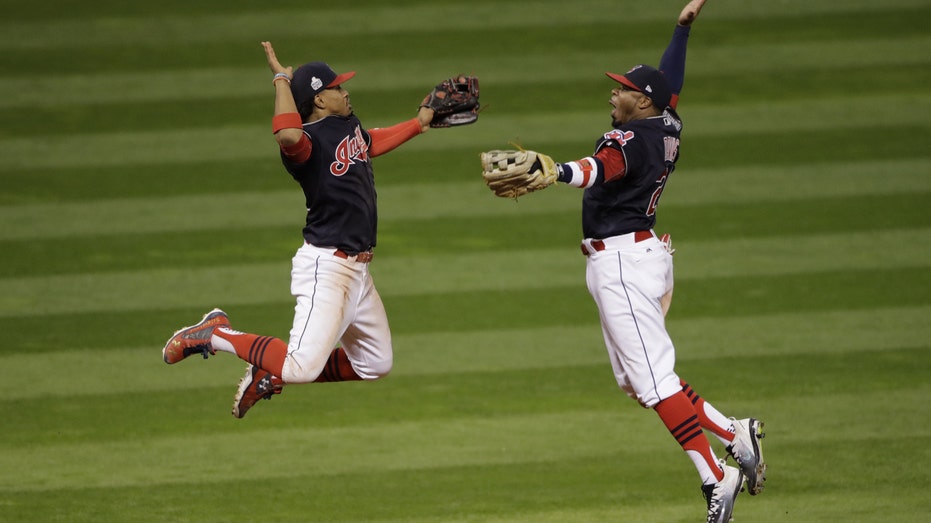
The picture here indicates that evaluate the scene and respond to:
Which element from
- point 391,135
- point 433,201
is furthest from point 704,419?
point 433,201

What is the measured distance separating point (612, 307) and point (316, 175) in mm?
1485

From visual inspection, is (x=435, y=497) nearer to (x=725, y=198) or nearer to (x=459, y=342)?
(x=459, y=342)

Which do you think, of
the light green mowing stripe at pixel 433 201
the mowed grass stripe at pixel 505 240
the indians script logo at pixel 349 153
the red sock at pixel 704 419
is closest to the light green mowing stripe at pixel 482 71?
the light green mowing stripe at pixel 433 201

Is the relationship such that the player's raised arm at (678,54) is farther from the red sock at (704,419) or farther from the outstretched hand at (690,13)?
the red sock at (704,419)

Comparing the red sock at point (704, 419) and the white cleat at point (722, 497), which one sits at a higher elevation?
the red sock at point (704, 419)

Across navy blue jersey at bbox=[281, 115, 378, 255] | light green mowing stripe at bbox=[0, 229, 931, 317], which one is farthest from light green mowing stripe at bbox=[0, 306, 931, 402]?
navy blue jersey at bbox=[281, 115, 378, 255]

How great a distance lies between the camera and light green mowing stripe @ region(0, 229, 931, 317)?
28.0 ft

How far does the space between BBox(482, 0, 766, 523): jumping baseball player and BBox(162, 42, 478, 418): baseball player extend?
1071 mm

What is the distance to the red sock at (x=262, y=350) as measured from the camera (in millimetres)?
5840

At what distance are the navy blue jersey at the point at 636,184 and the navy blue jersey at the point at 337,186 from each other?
104 cm

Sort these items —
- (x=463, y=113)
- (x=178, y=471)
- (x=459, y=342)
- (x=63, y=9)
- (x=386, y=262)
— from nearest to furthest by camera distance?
(x=463, y=113)
(x=178, y=471)
(x=459, y=342)
(x=386, y=262)
(x=63, y=9)

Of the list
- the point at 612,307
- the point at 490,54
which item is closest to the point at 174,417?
the point at 612,307

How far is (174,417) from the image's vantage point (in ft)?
24.5

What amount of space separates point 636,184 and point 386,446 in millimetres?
2240
